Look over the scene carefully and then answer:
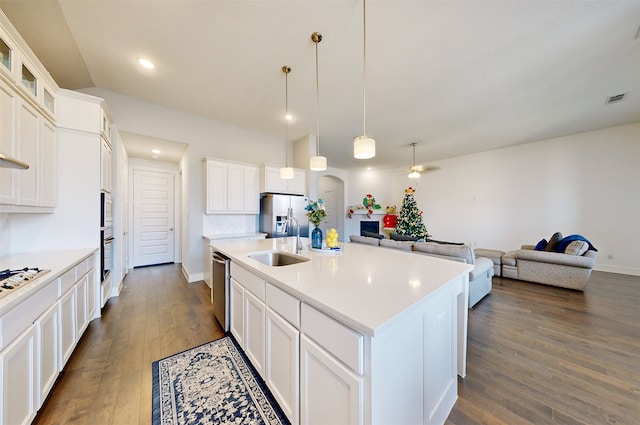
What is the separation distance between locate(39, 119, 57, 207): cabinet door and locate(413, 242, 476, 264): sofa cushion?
14.9 ft

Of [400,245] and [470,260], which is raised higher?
[400,245]

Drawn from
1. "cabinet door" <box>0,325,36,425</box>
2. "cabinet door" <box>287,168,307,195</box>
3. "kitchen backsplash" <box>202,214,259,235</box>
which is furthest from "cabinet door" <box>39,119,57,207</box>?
"cabinet door" <box>287,168,307,195</box>

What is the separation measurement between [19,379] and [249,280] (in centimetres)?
126

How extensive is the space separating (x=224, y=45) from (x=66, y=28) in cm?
151

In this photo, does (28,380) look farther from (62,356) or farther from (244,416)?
(244,416)

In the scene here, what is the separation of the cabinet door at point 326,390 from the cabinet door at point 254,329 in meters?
0.52

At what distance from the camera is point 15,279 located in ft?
4.23

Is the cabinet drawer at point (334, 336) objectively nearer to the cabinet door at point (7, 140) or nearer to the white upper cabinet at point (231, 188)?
the cabinet door at point (7, 140)

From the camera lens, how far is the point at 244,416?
1392 millimetres

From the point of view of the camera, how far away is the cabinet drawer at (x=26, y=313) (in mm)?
1070

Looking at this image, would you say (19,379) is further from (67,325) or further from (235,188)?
(235,188)

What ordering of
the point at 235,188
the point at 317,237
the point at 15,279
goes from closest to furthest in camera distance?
1. the point at 15,279
2. the point at 317,237
3. the point at 235,188

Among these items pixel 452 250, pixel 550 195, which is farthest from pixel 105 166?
pixel 550 195

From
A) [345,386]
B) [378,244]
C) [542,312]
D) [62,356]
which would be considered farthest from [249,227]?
[542,312]
